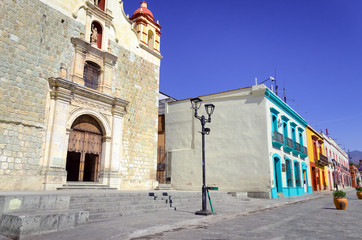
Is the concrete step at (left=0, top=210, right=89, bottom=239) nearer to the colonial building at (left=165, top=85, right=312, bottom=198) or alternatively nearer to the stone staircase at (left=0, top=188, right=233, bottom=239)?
the stone staircase at (left=0, top=188, right=233, bottom=239)

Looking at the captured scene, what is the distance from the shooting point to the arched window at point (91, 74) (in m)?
11.8

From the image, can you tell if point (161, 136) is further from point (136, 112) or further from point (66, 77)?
point (66, 77)

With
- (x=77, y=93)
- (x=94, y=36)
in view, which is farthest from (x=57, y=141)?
(x=94, y=36)

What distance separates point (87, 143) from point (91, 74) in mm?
3050

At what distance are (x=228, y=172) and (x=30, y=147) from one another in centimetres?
1036

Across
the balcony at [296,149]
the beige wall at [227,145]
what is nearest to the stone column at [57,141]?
the beige wall at [227,145]

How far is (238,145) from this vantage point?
51.5 ft

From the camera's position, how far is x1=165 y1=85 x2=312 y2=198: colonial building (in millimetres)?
15008

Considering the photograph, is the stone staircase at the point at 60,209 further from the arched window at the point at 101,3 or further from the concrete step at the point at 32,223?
the arched window at the point at 101,3

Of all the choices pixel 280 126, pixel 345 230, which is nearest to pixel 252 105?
pixel 280 126

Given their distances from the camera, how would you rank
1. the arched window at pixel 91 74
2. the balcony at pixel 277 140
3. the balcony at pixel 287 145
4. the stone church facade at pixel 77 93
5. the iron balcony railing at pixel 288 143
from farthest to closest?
the iron balcony railing at pixel 288 143 < the balcony at pixel 287 145 < the balcony at pixel 277 140 < the arched window at pixel 91 74 < the stone church facade at pixel 77 93

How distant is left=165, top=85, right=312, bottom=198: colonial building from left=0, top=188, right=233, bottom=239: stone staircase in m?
7.04

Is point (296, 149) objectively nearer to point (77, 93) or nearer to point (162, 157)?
point (162, 157)

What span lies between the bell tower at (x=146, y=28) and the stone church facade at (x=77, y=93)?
6 cm
